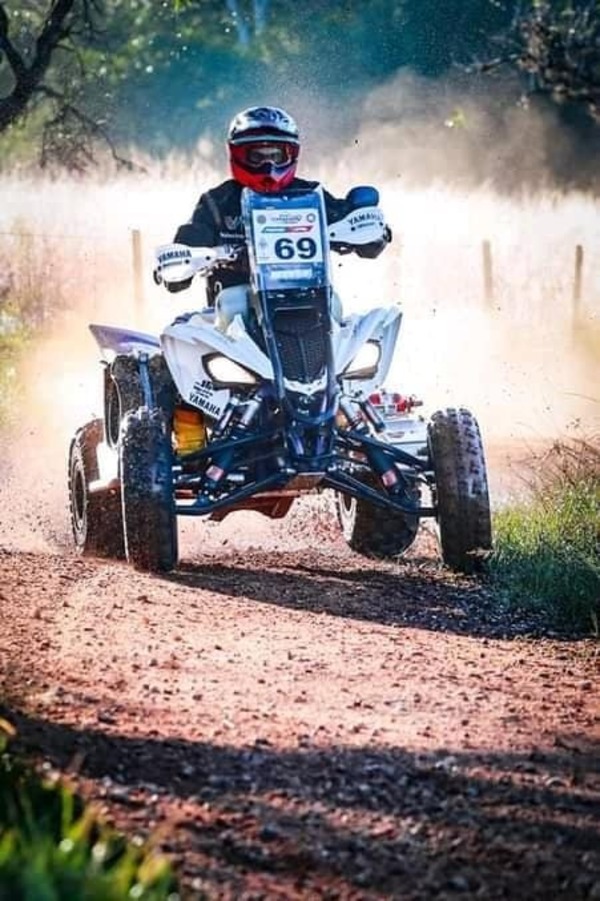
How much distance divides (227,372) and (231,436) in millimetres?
350

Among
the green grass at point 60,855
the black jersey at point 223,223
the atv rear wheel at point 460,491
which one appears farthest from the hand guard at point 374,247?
the green grass at point 60,855

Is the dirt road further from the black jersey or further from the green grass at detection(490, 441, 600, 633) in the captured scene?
the black jersey

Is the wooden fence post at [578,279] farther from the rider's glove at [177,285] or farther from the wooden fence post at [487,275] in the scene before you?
the rider's glove at [177,285]

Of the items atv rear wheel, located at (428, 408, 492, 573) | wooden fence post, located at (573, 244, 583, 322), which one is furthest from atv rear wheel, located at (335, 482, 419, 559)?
wooden fence post, located at (573, 244, 583, 322)

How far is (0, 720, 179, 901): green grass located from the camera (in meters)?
4.50

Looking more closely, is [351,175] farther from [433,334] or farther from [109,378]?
[109,378]

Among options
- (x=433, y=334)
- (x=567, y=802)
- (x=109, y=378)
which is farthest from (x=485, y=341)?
(x=567, y=802)

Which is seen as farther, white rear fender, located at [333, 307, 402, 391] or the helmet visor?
the helmet visor

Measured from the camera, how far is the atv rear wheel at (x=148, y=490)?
36.6 feet

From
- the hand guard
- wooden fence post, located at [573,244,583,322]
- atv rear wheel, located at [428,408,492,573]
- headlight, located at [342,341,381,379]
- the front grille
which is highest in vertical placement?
the hand guard

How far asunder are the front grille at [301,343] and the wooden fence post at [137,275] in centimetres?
1397

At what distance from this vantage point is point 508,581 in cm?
1134

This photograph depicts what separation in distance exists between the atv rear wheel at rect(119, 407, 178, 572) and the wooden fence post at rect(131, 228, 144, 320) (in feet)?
47.2

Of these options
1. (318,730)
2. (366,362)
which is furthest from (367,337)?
(318,730)
